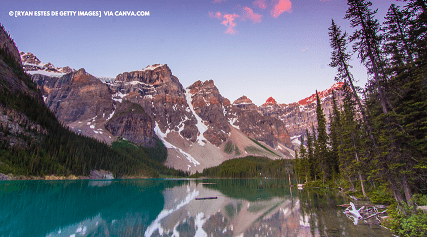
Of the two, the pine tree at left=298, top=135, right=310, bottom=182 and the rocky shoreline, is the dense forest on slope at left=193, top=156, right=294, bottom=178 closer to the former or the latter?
the pine tree at left=298, top=135, right=310, bottom=182

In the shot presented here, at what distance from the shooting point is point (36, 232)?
1616 centimetres

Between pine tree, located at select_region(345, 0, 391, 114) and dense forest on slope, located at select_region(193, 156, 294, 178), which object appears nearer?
pine tree, located at select_region(345, 0, 391, 114)

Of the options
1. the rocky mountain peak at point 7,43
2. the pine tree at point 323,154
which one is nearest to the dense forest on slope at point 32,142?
the rocky mountain peak at point 7,43

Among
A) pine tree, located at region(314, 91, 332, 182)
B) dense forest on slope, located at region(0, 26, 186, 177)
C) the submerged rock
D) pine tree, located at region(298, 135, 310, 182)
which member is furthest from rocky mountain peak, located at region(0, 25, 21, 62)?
pine tree, located at region(314, 91, 332, 182)

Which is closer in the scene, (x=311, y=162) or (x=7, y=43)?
(x=311, y=162)

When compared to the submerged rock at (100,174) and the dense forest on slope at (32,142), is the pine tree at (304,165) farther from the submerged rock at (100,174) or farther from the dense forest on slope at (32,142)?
the submerged rock at (100,174)

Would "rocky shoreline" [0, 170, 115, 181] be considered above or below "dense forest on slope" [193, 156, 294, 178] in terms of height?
below

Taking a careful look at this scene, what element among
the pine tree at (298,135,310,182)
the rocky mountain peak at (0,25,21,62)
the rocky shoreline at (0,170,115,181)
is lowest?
the rocky shoreline at (0,170,115,181)

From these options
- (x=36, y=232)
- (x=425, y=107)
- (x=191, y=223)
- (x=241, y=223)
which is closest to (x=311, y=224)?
(x=241, y=223)

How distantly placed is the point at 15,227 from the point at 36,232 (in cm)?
273

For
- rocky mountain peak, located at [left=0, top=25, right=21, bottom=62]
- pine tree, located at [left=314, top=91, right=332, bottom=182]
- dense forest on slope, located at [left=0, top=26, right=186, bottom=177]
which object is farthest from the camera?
rocky mountain peak, located at [left=0, top=25, right=21, bottom=62]

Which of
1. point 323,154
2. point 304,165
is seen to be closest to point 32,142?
point 304,165

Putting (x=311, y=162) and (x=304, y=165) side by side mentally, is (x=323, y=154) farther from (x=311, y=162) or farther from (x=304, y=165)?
(x=304, y=165)

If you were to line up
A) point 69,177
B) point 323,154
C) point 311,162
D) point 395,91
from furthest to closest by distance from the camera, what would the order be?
point 69,177, point 311,162, point 323,154, point 395,91
